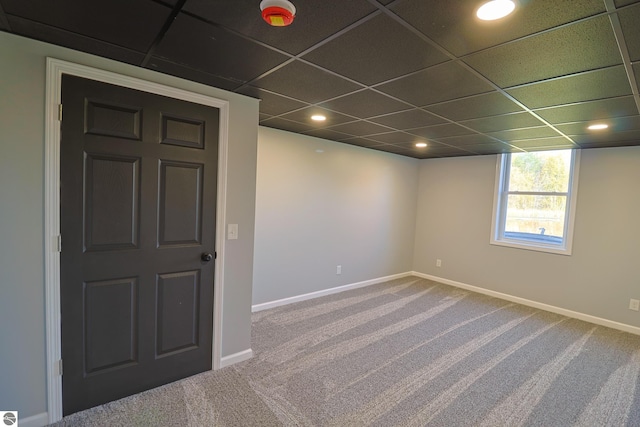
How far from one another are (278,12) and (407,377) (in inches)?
106

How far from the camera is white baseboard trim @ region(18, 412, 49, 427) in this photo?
1.77 metres

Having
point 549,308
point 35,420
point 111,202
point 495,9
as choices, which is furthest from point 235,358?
point 549,308

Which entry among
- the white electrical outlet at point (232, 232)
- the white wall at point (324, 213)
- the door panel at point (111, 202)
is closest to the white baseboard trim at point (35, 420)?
the door panel at point (111, 202)

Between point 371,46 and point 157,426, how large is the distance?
8.33 feet

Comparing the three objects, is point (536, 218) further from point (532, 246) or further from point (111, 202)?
point (111, 202)

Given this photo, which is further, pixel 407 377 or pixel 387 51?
pixel 407 377

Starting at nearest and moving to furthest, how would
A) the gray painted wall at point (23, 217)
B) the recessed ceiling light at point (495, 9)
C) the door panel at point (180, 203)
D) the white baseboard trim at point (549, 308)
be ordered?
the recessed ceiling light at point (495, 9) < the gray painted wall at point (23, 217) < the door panel at point (180, 203) < the white baseboard trim at point (549, 308)

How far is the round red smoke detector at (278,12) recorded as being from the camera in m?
1.24

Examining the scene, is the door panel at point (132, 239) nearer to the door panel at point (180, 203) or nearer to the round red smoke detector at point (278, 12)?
the door panel at point (180, 203)

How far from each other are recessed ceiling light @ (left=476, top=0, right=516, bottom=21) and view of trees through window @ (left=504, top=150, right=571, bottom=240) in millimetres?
3901

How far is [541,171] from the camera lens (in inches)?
174

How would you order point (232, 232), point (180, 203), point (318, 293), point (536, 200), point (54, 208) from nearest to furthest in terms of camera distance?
point (54, 208) < point (180, 203) < point (232, 232) < point (318, 293) < point (536, 200)

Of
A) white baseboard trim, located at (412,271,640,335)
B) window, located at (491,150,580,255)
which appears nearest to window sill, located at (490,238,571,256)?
window, located at (491,150,580,255)

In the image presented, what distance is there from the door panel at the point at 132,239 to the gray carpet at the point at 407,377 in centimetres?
25
